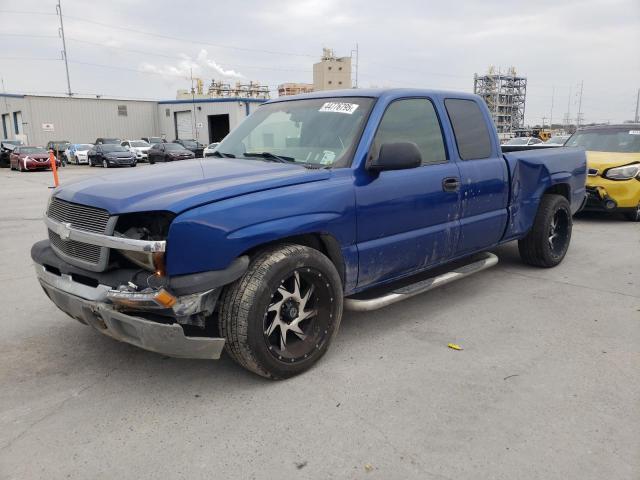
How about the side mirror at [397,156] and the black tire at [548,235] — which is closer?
the side mirror at [397,156]

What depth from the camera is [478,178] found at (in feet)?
14.4

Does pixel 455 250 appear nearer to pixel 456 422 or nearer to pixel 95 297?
pixel 456 422

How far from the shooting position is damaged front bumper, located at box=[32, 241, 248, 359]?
2732mm

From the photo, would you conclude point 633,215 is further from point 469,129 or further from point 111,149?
point 111,149

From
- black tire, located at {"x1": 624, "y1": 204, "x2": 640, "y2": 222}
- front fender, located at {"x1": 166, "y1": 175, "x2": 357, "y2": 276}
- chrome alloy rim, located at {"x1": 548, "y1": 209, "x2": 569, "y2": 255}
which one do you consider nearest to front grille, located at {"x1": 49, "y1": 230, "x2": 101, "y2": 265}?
front fender, located at {"x1": 166, "y1": 175, "x2": 357, "y2": 276}

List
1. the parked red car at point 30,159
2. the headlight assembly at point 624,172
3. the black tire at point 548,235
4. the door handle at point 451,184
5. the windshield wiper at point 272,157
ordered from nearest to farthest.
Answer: the windshield wiper at point 272,157 → the door handle at point 451,184 → the black tire at point 548,235 → the headlight assembly at point 624,172 → the parked red car at point 30,159

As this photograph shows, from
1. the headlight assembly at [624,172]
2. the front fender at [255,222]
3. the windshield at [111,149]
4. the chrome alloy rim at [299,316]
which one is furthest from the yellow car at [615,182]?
the windshield at [111,149]

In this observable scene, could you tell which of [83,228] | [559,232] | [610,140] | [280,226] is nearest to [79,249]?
[83,228]

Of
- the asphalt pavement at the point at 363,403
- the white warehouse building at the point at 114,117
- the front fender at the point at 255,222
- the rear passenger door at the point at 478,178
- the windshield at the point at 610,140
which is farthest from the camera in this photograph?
the white warehouse building at the point at 114,117

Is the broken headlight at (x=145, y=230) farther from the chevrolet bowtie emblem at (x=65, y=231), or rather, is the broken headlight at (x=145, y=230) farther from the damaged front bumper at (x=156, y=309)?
the chevrolet bowtie emblem at (x=65, y=231)

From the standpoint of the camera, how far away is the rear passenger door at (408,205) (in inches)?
140

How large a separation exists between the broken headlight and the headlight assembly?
8.18 meters

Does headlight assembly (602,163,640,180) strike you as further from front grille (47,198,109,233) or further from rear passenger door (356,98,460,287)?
front grille (47,198,109,233)

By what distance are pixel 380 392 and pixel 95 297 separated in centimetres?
177
